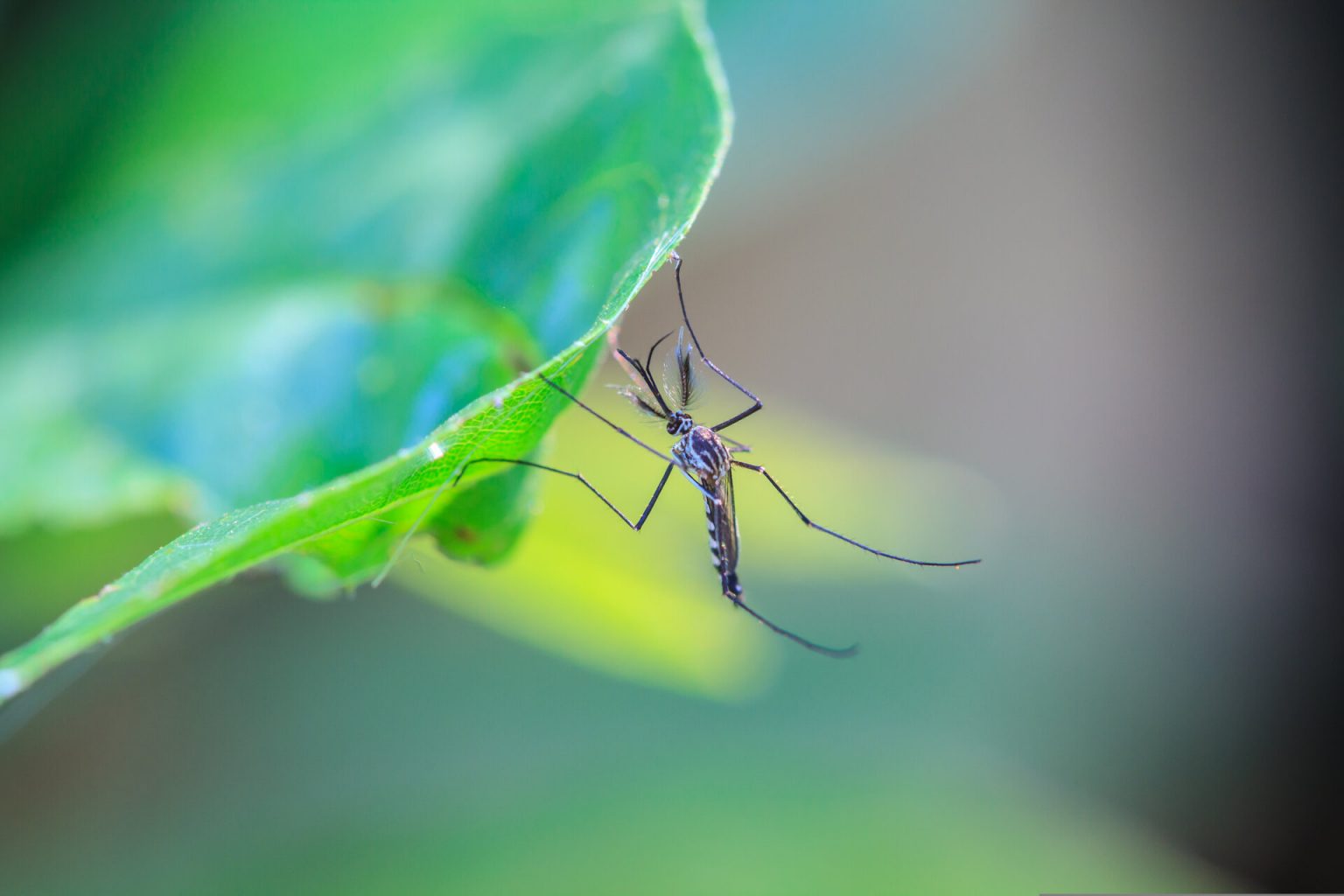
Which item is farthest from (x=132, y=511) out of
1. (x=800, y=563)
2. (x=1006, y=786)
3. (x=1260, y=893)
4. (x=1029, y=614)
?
(x=1260, y=893)

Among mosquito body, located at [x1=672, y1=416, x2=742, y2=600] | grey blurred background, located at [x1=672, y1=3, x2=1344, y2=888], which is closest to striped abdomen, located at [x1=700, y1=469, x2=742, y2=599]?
mosquito body, located at [x1=672, y1=416, x2=742, y2=600]

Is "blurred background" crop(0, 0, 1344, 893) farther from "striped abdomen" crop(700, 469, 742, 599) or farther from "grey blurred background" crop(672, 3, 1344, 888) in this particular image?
"striped abdomen" crop(700, 469, 742, 599)

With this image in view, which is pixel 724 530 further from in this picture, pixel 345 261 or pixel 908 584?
pixel 908 584

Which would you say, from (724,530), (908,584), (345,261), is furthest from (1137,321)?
(345,261)

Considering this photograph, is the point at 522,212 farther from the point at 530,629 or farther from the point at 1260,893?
the point at 1260,893

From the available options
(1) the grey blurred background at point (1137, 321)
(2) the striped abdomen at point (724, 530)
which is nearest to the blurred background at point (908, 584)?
(1) the grey blurred background at point (1137, 321)

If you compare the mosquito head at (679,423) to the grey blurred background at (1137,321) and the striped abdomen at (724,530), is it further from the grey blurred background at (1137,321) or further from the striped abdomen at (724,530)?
the grey blurred background at (1137,321)
